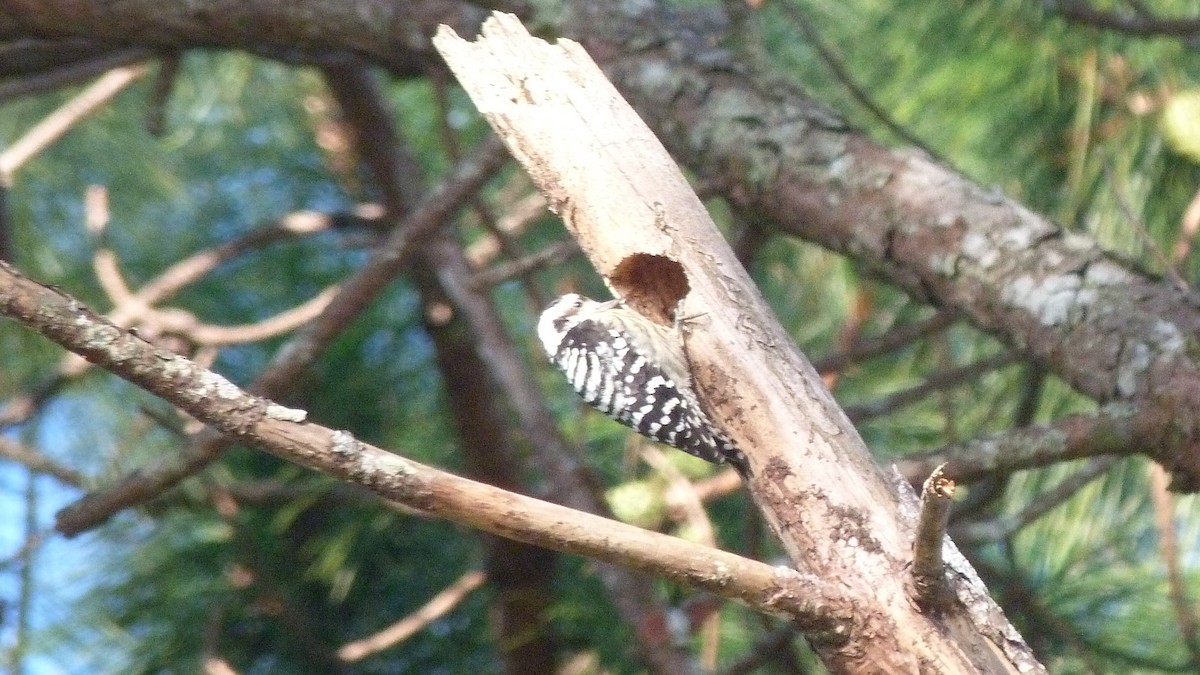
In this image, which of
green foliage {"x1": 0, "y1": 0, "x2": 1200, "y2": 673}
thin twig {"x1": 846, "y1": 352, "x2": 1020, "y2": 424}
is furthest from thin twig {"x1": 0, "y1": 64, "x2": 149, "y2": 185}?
thin twig {"x1": 846, "y1": 352, "x2": 1020, "y2": 424}

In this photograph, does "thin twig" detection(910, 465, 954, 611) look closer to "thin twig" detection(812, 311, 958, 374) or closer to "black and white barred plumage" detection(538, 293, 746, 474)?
"black and white barred plumage" detection(538, 293, 746, 474)

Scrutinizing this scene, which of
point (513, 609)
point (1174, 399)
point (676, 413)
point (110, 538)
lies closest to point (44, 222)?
point (110, 538)

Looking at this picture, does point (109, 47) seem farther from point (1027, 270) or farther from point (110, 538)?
point (1027, 270)

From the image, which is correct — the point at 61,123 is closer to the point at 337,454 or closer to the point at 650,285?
the point at 650,285

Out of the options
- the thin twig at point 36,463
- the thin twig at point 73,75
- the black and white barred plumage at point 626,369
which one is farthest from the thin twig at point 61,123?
the black and white barred plumage at point 626,369

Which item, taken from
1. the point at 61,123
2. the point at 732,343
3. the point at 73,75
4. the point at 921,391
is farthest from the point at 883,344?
the point at 61,123

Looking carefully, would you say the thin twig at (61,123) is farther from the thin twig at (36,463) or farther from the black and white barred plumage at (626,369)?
the black and white barred plumage at (626,369)
